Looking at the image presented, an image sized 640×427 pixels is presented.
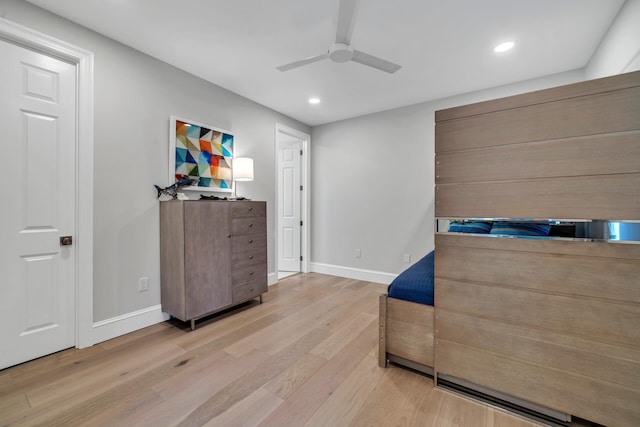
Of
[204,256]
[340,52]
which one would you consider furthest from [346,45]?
[204,256]

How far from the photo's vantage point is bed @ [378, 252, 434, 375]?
5.48 feet

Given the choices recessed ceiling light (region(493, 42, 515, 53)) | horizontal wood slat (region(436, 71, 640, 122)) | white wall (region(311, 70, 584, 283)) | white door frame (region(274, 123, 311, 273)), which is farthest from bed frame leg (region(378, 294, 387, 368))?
white door frame (region(274, 123, 311, 273))

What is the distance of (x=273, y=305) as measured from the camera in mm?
3021

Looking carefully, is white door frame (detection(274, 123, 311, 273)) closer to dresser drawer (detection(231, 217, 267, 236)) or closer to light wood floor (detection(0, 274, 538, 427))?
dresser drawer (detection(231, 217, 267, 236))

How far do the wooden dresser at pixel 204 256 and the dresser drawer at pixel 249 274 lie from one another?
0.03 feet

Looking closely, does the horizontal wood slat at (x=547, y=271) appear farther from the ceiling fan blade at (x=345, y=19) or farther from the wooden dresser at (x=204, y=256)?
the wooden dresser at (x=204, y=256)

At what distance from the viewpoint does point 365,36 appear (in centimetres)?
218

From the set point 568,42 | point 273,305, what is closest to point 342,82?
point 568,42

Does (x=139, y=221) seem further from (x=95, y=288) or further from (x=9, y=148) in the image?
(x=9, y=148)

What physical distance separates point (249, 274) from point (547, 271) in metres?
2.54

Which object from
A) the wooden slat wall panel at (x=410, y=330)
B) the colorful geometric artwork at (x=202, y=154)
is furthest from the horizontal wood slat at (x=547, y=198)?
the colorful geometric artwork at (x=202, y=154)

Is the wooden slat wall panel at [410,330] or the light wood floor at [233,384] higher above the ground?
the wooden slat wall panel at [410,330]

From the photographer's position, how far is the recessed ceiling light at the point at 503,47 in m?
2.26

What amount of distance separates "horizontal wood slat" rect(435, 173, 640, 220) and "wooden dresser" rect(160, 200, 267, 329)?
2010 millimetres
